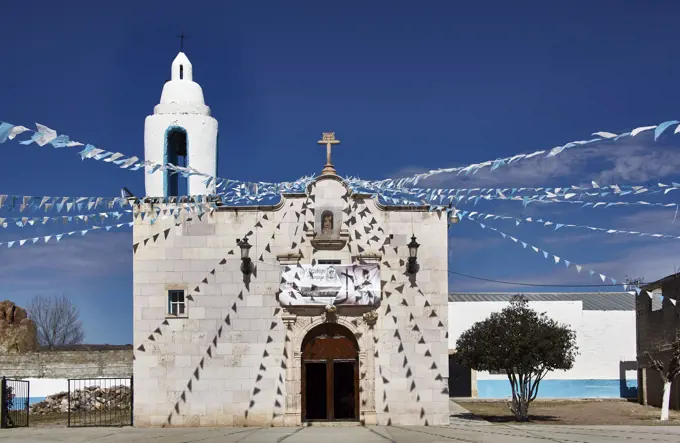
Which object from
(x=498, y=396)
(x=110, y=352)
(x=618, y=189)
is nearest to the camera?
(x=618, y=189)

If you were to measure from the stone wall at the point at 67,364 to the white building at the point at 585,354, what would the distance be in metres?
18.0

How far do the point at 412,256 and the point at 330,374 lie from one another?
155 inches

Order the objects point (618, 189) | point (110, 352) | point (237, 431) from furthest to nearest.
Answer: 1. point (110, 352)
2. point (237, 431)
3. point (618, 189)

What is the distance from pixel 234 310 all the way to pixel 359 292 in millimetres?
3427

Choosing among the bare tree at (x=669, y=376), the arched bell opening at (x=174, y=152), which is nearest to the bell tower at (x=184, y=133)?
the arched bell opening at (x=174, y=152)

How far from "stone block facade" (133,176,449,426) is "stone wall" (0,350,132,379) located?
12307 millimetres

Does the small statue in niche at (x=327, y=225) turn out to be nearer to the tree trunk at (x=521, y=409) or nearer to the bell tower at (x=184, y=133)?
the bell tower at (x=184, y=133)

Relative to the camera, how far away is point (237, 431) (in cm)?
2083

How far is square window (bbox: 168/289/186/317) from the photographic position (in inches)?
889

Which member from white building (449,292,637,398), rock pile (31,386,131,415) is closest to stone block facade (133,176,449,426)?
rock pile (31,386,131,415)

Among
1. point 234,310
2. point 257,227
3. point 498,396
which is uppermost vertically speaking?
point 257,227

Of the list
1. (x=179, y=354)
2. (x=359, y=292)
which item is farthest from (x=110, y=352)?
(x=359, y=292)

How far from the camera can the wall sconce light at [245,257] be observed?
2210cm

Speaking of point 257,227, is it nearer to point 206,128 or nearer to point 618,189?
point 206,128
